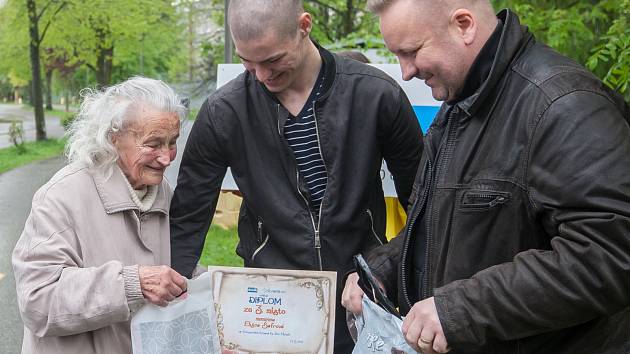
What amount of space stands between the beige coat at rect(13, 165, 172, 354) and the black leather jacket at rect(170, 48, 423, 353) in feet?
1.24

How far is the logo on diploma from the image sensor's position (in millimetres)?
2572

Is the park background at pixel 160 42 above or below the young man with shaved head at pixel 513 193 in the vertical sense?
below

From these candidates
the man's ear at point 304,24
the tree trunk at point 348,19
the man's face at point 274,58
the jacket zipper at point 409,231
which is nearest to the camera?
the jacket zipper at point 409,231

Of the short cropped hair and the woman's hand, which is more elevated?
the short cropped hair

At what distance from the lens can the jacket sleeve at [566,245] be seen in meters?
1.65

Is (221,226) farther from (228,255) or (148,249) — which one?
(148,249)

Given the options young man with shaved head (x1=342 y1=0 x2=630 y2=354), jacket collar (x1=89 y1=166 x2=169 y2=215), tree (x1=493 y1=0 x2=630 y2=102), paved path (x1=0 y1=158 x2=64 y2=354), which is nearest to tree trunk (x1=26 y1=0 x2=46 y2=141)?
paved path (x1=0 y1=158 x2=64 y2=354)

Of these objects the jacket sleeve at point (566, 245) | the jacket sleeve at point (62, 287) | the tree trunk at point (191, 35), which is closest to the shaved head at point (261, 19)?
the jacket sleeve at point (62, 287)

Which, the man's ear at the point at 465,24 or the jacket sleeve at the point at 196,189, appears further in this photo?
the jacket sleeve at the point at 196,189

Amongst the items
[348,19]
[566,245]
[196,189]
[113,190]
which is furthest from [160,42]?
[566,245]

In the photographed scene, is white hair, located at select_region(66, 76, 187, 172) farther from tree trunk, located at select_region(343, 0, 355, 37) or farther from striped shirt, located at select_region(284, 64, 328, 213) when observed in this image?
tree trunk, located at select_region(343, 0, 355, 37)

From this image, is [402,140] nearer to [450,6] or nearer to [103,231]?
[450,6]

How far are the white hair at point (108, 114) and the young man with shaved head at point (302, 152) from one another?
0.27 meters

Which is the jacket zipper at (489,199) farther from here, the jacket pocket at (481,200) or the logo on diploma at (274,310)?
the logo on diploma at (274,310)
